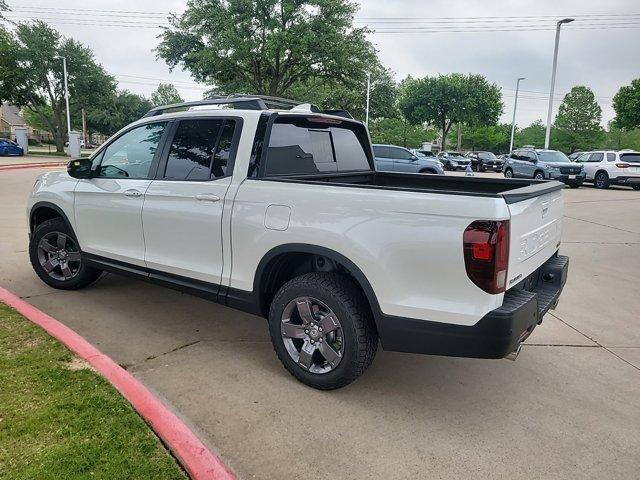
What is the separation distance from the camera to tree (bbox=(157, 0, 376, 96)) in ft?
86.3

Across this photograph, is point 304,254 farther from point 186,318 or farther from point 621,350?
point 621,350

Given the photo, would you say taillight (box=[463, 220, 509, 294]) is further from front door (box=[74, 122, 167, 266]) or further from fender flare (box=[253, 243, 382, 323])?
front door (box=[74, 122, 167, 266])

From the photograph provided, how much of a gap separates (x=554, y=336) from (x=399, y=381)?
1.80 meters

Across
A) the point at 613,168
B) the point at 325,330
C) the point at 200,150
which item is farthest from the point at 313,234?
the point at 613,168

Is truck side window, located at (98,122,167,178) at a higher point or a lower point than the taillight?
higher

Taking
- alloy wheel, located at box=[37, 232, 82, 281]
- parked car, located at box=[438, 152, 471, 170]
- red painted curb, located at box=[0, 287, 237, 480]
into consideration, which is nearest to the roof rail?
alloy wheel, located at box=[37, 232, 82, 281]

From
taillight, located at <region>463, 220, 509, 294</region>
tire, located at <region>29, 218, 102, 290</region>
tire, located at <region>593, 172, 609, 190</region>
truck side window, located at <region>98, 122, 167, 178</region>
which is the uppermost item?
truck side window, located at <region>98, 122, 167, 178</region>

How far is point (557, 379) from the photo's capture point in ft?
11.9

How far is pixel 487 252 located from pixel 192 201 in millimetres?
2235

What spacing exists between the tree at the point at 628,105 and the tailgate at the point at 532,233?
4827cm


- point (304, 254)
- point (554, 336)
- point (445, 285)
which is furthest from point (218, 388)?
point (554, 336)

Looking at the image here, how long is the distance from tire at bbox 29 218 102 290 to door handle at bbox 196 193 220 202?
6.82ft

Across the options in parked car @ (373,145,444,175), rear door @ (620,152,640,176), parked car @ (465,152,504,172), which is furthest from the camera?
parked car @ (465,152,504,172)

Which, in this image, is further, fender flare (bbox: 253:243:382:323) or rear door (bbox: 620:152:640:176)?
rear door (bbox: 620:152:640:176)
